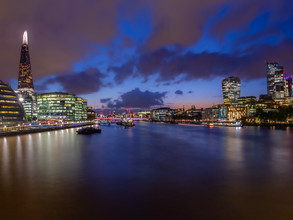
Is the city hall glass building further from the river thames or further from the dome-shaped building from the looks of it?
the river thames

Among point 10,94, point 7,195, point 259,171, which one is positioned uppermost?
point 10,94

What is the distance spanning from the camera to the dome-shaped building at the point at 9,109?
7556 centimetres

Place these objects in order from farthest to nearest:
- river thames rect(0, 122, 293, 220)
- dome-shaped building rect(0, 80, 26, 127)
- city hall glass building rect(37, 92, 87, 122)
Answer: city hall glass building rect(37, 92, 87, 122) < dome-shaped building rect(0, 80, 26, 127) < river thames rect(0, 122, 293, 220)

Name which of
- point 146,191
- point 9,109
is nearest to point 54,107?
point 9,109

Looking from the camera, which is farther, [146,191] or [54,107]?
[54,107]

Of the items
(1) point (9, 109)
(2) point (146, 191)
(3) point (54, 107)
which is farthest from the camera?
(3) point (54, 107)

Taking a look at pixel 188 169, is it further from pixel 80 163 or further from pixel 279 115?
pixel 279 115

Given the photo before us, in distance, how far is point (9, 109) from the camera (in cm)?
7850

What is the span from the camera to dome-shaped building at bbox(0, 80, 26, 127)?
248ft

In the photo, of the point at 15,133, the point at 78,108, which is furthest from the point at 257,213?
the point at 78,108

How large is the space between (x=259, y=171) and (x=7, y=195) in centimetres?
2081

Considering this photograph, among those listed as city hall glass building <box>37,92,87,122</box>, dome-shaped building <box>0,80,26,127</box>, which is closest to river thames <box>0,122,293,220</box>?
dome-shaped building <box>0,80,26,127</box>

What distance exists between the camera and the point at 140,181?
55.0 ft

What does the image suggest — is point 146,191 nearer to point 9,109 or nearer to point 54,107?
point 9,109
